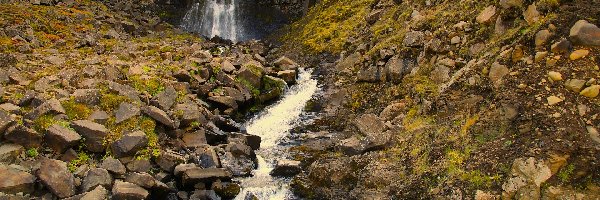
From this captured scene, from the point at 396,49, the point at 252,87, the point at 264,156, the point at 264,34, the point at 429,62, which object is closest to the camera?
the point at 264,156

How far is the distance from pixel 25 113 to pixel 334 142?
8657 mm

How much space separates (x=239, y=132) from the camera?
15.8m

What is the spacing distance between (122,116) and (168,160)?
6.83 feet

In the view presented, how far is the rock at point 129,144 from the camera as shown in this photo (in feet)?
38.4

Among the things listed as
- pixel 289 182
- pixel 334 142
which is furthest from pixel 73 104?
pixel 334 142

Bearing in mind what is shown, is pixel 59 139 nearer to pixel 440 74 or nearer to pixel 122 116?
pixel 122 116

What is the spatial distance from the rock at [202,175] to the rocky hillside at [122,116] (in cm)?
3

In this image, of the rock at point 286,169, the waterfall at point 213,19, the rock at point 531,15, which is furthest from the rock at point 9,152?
the waterfall at point 213,19

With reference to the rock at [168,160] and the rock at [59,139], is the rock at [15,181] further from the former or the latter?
the rock at [168,160]

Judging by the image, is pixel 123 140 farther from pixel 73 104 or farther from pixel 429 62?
pixel 429 62

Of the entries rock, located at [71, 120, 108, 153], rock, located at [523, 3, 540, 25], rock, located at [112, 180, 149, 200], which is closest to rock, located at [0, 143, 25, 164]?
rock, located at [71, 120, 108, 153]

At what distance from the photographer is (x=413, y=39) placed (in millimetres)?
16547

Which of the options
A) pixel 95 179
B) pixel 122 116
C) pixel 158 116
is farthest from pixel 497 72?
pixel 122 116

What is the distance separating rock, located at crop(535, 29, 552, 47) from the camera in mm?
10278
